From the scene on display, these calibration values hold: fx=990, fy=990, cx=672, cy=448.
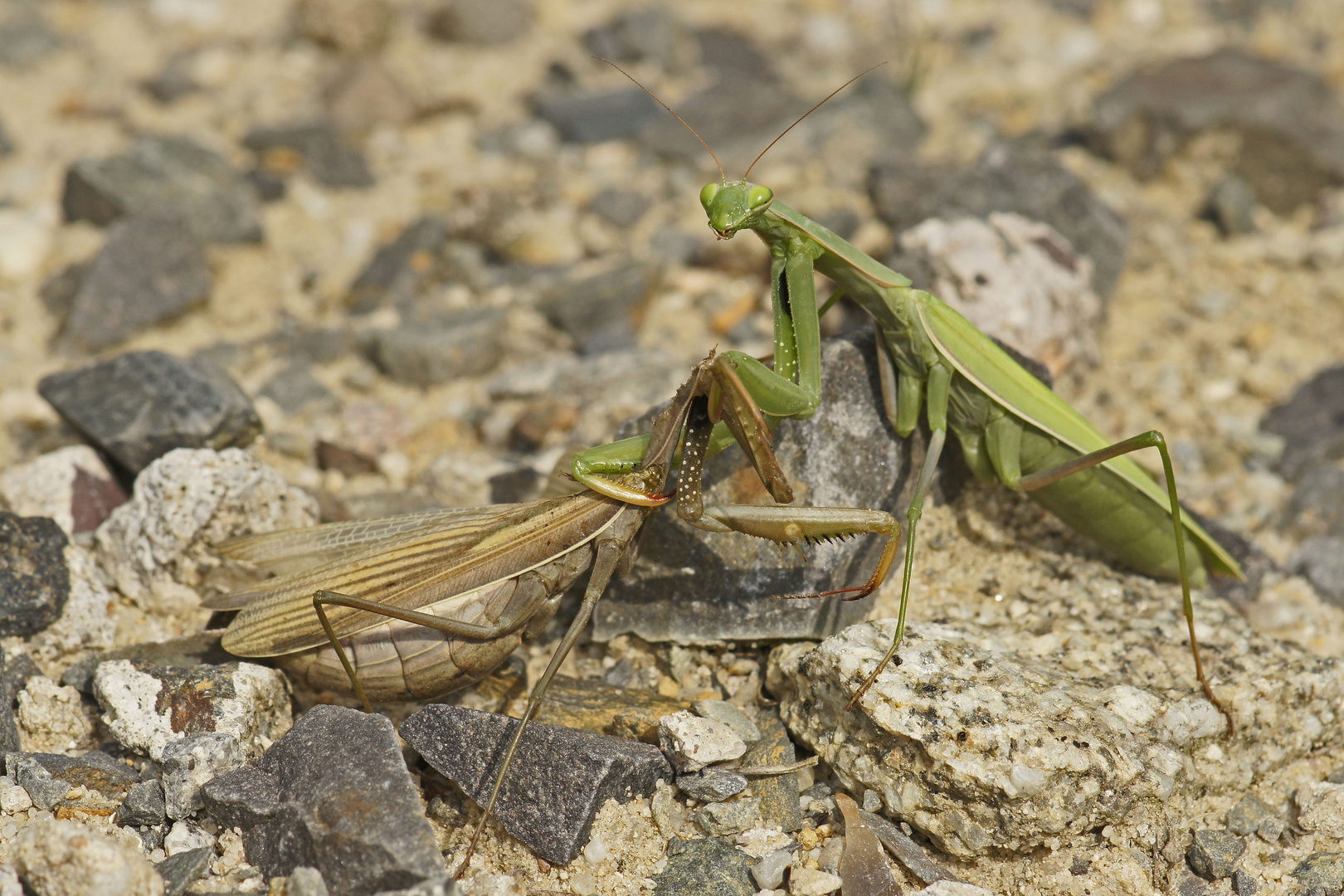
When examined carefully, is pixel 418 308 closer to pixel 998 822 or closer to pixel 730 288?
pixel 730 288

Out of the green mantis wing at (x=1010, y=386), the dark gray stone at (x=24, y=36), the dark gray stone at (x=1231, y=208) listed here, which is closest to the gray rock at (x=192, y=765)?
the green mantis wing at (x=1010, y=386)

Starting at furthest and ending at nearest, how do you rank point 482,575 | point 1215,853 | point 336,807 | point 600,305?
point 600,305, point 482,575, point 1215,853, point 336,807

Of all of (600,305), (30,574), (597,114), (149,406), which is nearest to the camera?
(30,574)

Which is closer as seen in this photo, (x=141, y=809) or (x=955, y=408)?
(x=141, y=809)

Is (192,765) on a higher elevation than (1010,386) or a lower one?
lower

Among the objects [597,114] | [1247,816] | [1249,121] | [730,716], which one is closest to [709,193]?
[730,716]

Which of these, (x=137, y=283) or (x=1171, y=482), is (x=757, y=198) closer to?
(x=1171, y=482)

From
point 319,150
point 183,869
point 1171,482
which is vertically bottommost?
point 183,869
